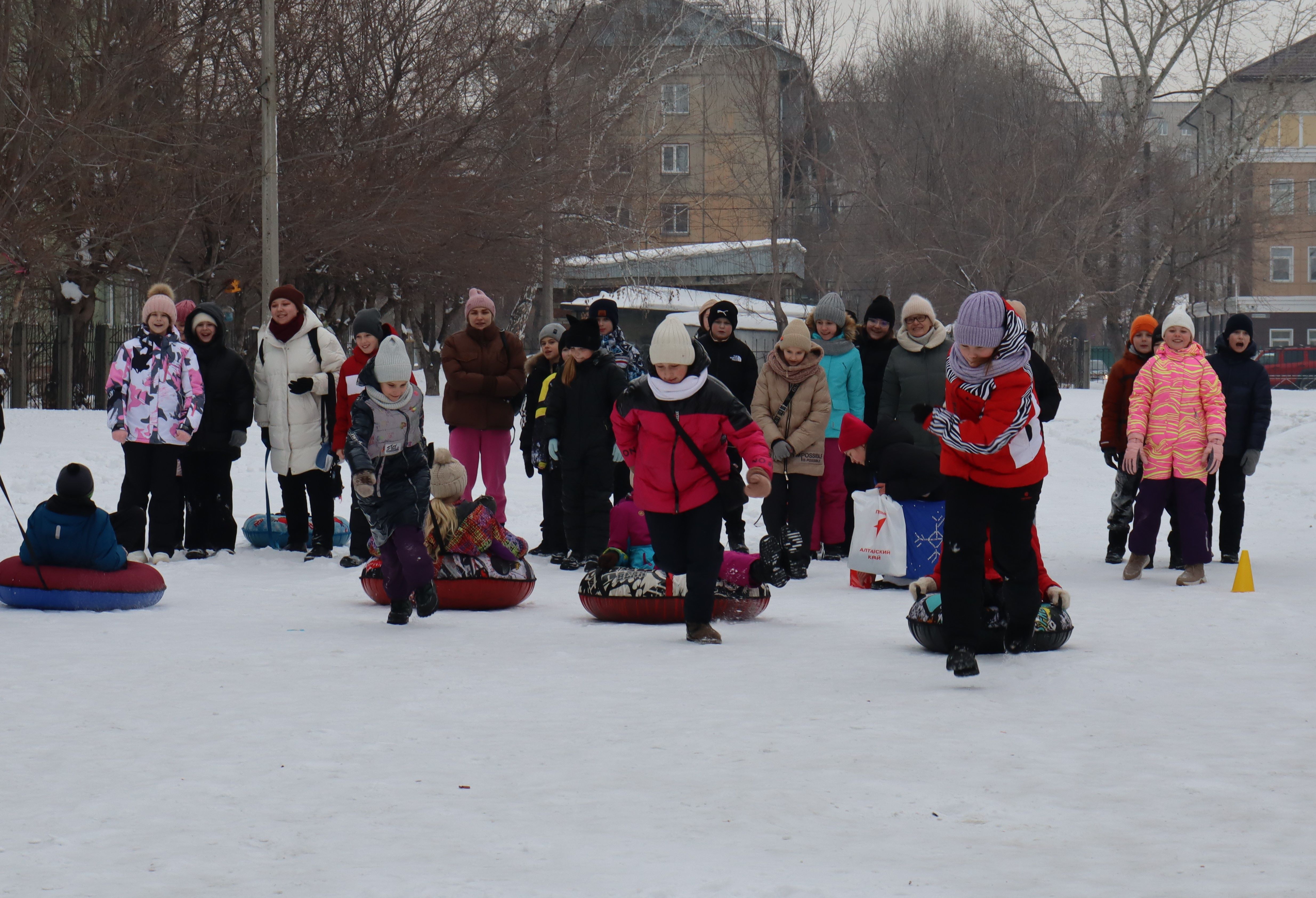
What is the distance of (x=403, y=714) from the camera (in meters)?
5.95

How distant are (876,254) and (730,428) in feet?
115

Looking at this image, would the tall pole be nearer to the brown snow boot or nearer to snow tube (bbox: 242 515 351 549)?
snow tube (bbox: 242 515 351 549)

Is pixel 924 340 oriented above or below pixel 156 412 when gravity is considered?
above

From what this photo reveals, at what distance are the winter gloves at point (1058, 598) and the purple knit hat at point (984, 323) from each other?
1.55 meters

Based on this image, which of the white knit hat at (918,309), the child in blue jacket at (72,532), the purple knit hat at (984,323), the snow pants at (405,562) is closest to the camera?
the purple knit hat at (984,323)

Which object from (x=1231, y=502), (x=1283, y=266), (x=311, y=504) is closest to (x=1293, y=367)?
(x=1283, y=266)

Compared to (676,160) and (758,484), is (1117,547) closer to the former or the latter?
(758,484)

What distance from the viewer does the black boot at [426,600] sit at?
841cm

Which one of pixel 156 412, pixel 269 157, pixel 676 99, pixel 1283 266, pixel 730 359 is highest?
pixel 676 99

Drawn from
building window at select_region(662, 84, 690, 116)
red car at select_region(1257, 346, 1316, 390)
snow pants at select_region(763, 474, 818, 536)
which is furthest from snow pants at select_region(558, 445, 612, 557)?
red car at select_region(1257, 346, 1316, 390)

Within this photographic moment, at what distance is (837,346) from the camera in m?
11.7

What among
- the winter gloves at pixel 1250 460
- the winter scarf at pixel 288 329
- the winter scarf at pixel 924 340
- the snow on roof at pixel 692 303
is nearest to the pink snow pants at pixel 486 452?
the winter scarf at pixel 288 329

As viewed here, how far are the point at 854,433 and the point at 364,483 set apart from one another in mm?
3814

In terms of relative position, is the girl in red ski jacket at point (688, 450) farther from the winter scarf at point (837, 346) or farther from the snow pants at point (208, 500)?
the snow pants at point (208, 500)
